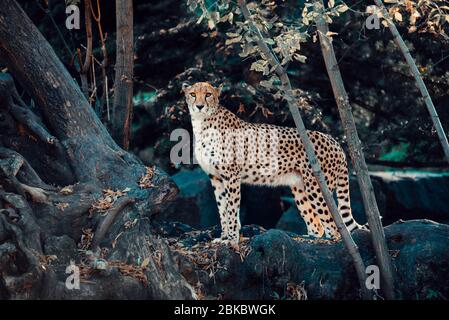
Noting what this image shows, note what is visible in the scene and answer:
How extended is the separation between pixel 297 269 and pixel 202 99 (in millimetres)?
2270

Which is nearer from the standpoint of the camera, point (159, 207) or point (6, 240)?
point (6, 240)

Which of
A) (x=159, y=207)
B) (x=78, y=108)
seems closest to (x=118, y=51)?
(x=78, y=108)

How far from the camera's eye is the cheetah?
368 inches

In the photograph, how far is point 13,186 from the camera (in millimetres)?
7609

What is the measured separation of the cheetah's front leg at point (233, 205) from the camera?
9.09 meters

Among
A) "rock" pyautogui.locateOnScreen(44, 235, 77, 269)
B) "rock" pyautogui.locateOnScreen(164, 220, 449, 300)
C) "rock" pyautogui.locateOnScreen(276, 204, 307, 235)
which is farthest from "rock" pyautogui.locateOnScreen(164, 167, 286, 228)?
"rock" pyautogui.locateOnScreen(44, 235, 77, 269)

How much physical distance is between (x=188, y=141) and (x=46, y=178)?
3.59 meters

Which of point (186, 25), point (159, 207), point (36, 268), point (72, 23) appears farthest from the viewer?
point (186, 25)

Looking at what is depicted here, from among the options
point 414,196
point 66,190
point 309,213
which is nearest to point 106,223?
point 66,190

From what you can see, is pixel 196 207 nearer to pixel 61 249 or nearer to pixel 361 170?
pixel 361 170

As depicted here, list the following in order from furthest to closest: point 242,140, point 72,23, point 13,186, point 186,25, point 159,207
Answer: point 186,25 < point 72,23 < point 242,140 < point 159,207 < point 13,186

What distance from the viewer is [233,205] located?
30.5ft
